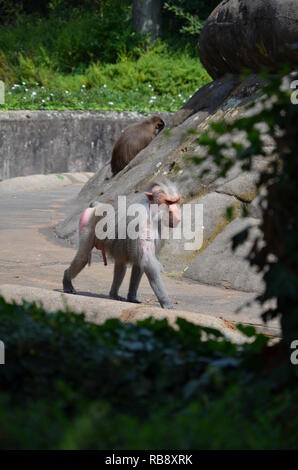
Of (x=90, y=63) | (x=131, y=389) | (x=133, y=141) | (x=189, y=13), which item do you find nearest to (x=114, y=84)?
(x=90, y=63)

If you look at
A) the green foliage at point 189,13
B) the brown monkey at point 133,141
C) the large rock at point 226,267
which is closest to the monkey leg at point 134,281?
the large rock at point 226,267

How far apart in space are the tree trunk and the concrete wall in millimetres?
7102

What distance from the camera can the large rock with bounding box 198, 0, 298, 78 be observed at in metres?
11.9

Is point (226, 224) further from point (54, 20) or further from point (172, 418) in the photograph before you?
point (54, 20)

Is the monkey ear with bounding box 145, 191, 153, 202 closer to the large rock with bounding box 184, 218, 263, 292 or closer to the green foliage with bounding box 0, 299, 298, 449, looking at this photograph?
the large rock with bounding box 184, 218, 263, 292

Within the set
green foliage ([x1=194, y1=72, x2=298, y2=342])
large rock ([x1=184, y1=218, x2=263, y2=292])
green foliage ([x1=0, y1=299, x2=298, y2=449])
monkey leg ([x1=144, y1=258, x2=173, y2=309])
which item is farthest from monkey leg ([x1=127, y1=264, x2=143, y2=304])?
green foliage ([x1=194, y1=72, x2=298, y2=342])

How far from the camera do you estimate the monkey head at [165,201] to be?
891cm

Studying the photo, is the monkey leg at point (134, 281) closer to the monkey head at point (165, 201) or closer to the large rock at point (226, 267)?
the monkey head at point (165, 201)

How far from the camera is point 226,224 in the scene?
11.4m

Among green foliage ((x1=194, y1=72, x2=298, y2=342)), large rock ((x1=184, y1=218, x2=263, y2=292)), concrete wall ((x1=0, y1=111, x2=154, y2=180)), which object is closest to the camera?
green foliage ((x1=194, y1=72, x2=298, y2=342))

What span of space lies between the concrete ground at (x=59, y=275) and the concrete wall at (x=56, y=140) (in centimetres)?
484

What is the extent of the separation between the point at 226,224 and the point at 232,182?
582 mm

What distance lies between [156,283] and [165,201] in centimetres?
75
